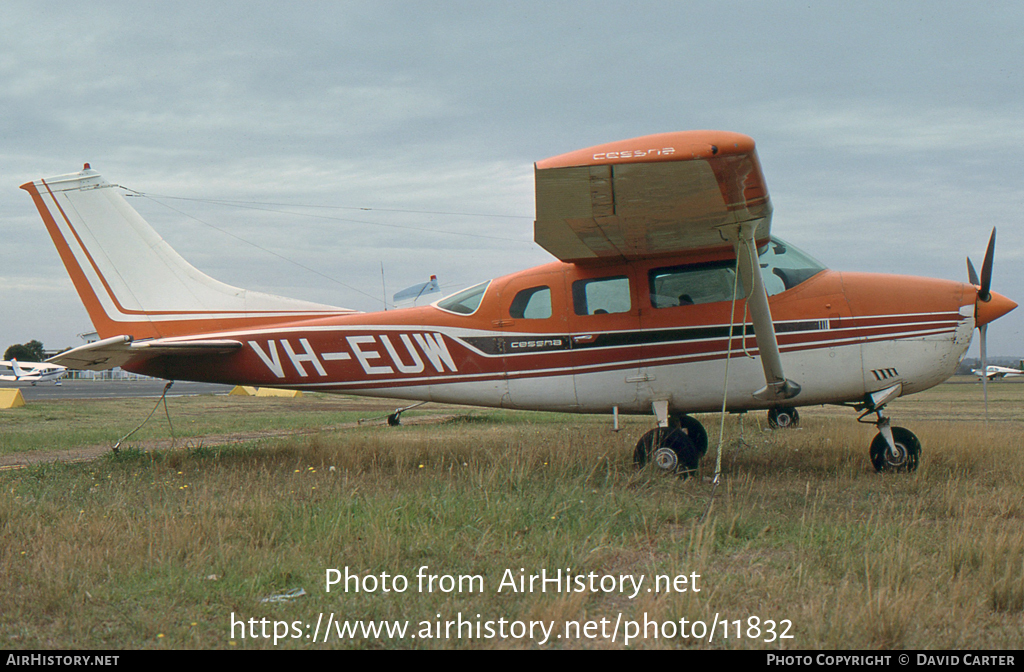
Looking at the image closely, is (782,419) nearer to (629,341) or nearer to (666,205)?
(629,341)

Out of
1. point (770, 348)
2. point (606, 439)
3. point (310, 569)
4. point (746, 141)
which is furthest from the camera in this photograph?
point (606, 439)

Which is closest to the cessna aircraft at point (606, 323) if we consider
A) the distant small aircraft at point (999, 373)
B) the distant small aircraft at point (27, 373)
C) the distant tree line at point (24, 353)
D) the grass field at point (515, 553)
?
the grass field at point (515, 553)

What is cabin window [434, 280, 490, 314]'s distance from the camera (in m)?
8.36

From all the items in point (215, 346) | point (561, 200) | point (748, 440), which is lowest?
point (748, 440)

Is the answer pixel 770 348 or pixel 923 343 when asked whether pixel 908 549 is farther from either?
pixel 923 343

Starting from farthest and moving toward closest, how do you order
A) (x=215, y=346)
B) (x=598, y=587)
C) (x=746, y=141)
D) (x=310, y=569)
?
(x=215, y=346)
(x=746, y=141)
(x=310, y=569)
(x=598, y=587)

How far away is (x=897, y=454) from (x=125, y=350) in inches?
350

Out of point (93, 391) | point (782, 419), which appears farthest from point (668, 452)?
point (93, 391)

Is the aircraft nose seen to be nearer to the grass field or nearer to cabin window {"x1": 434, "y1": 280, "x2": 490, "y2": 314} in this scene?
the grass field

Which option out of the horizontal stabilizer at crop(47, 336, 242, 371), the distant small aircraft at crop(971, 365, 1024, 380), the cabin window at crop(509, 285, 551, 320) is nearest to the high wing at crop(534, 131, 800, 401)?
the cabin window at crop(509, 285, 551, 320)

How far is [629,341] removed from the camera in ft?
25.4
